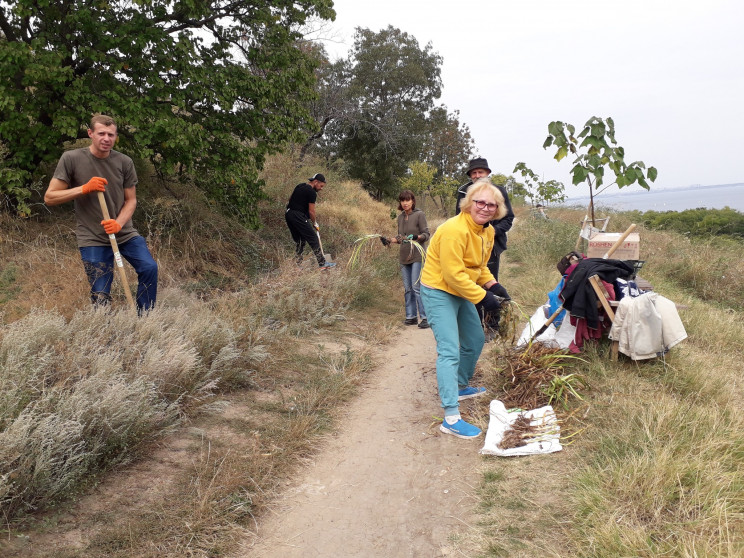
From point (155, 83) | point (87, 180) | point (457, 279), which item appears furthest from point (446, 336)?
point (155, 83)

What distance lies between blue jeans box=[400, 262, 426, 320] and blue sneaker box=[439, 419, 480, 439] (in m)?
2.94

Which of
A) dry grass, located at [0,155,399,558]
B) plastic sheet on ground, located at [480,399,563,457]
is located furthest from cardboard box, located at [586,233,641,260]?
dry grass, located at [0,155,399,558]

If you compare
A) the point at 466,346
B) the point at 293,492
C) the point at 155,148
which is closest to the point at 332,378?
the point at 466,346

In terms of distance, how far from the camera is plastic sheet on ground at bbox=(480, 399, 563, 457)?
3.24 meters

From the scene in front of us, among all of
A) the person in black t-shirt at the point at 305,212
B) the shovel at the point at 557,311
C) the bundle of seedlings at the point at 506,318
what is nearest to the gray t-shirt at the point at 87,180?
the bundle of seedlings at the point at 506,318

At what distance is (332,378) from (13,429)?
8.05ft

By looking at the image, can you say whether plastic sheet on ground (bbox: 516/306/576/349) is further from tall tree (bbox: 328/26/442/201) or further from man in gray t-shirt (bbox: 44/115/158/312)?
tall tree (bbox: 328/26/442/201)

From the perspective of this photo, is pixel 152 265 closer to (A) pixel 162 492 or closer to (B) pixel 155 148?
(A) pixel 162 492

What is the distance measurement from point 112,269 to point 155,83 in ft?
13.5

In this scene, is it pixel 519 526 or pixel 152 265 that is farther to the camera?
pixel 152 265

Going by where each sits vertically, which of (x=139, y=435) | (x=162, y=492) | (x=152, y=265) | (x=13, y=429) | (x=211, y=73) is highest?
(x=211, y=73)

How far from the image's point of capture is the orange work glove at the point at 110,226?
4.11 meters

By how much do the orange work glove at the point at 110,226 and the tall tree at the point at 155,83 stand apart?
3236 millimetres

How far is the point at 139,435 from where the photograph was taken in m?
3.03
